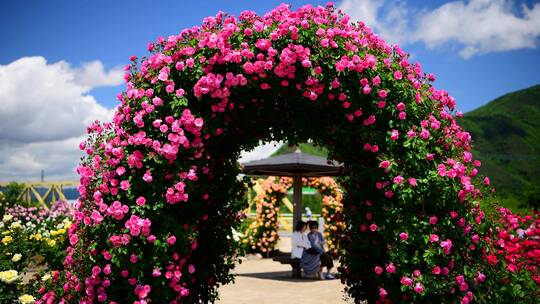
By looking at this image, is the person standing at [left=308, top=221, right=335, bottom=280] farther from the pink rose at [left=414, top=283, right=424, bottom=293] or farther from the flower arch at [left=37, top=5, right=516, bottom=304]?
the pink rose at [left=414, top=283, right=424, bottom=293]

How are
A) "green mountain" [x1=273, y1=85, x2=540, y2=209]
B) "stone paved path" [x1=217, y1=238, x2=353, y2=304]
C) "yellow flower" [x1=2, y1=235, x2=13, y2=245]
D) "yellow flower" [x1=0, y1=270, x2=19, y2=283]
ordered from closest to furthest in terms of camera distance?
"yellow flower" [x1=0, y1=270, x2=19, y2=283], "yellow flower" [x1=2, y1=235, x2=13, y2=245], "stone paved path" [x1=217, y1=238, x2=353, y2=304], "green mountain" [x1=273, y1=85, x2=540, y2=209]

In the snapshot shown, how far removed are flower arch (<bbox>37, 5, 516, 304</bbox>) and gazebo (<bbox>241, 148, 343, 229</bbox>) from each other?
556cm

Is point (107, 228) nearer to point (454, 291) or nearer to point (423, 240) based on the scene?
point (423, 240)

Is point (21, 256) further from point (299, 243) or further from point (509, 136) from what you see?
point (509, 136)

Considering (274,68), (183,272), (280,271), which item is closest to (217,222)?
(183,272)

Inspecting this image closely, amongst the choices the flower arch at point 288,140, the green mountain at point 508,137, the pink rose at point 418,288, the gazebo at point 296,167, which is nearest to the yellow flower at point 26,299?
the flower arch at point 288,140

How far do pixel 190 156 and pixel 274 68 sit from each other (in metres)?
1.08

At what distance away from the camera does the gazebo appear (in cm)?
1093

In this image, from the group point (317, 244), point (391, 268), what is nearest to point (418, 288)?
point (391, 268)

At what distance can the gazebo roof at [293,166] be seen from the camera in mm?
10898

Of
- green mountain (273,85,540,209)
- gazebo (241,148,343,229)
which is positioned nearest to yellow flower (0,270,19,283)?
gazebo (241,148,343,229)

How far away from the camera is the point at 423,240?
457 cm

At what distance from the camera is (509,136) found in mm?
103062

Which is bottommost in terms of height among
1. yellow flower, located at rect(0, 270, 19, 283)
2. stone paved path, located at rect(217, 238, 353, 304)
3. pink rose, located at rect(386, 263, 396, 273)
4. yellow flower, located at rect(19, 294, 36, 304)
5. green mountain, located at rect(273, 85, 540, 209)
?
stone paved path, located at rect(217, 238, 353, 304)
